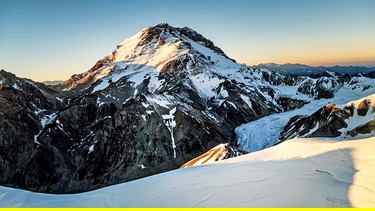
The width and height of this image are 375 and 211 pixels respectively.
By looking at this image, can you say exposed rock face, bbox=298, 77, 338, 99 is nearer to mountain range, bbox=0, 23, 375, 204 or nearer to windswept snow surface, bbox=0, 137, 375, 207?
mountain range, bbox=0, 23, 375, 204

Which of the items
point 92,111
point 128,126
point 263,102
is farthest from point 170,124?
point 263,102

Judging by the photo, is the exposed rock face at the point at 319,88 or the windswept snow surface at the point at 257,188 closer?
the windswept snow surface at the point at 257,188

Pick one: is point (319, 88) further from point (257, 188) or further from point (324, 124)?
point (257, 188)

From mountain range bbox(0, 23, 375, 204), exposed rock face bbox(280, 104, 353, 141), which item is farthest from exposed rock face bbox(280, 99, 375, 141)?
mountain range bbox(0, 23, 375, 204)

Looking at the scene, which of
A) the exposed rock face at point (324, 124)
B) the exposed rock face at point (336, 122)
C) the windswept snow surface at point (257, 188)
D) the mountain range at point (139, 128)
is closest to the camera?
the windswept snow surface at point (257, 188)

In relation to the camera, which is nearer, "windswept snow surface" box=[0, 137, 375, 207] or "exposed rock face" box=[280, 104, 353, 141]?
"windswept snow surface" box=[0, 137, 375, 207]

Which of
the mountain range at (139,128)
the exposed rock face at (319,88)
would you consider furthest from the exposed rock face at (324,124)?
the exposed rock face at (319,88)

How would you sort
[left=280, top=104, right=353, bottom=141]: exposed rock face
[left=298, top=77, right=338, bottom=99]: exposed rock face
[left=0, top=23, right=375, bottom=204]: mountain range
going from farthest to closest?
[left=298, top=77, right=338, bottom=99]: exposed rock face < [left=0, top=23, right=375, bottom=204]: mountain range < [left=280, top=104, right=353, bottom=141]: exposed rock face

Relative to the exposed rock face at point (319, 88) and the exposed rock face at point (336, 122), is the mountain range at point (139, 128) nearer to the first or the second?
→ the exposed rock face at point (336, 122)

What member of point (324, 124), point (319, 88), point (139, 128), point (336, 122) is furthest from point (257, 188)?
point (319, 88)
